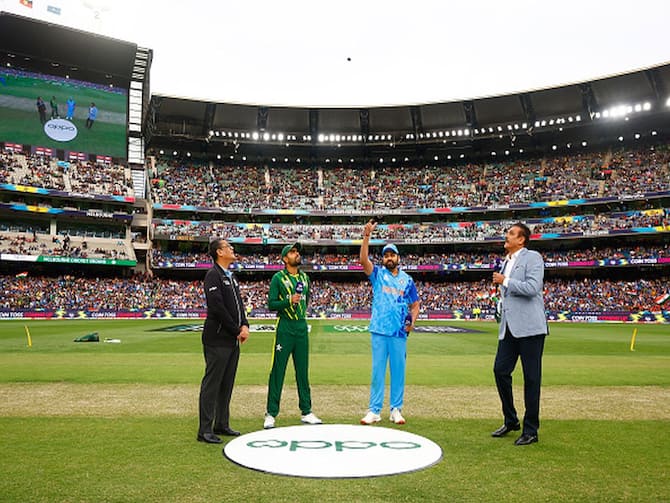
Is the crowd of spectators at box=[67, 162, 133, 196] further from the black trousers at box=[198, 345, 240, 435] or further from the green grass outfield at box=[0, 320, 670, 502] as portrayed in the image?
the black trousers at box=[198, 345, 240, 435]

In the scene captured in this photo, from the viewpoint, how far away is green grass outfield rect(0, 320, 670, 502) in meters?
4.10

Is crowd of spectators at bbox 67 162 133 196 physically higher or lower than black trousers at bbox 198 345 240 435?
higher

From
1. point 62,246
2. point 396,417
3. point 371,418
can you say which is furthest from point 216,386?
point 62,246

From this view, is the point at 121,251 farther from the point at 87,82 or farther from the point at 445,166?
the point at 445,166

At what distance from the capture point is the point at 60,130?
54.4 metres

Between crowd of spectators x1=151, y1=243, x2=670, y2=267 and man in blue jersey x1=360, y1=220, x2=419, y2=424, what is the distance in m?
48.8

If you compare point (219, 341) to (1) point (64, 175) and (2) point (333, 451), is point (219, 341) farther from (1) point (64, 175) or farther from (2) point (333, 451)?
(1) point (64, 175)

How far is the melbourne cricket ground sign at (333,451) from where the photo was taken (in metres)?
4.59

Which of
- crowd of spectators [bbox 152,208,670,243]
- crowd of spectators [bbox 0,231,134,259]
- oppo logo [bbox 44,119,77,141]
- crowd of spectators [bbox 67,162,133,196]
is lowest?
crowd of spectators [bbox 0,231,134,259]

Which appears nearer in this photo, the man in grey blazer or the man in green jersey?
the man in grey blazer

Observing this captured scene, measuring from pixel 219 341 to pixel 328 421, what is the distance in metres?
1.97

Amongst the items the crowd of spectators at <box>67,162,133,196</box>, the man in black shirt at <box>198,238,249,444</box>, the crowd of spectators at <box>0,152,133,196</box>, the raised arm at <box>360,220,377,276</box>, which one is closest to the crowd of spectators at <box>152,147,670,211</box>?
the crowd of spectators at <box>67,162,133,196</box>

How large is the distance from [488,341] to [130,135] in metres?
50.9

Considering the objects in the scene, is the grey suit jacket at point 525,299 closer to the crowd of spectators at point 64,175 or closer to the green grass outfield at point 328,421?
the green grass outfield at point 328,421
